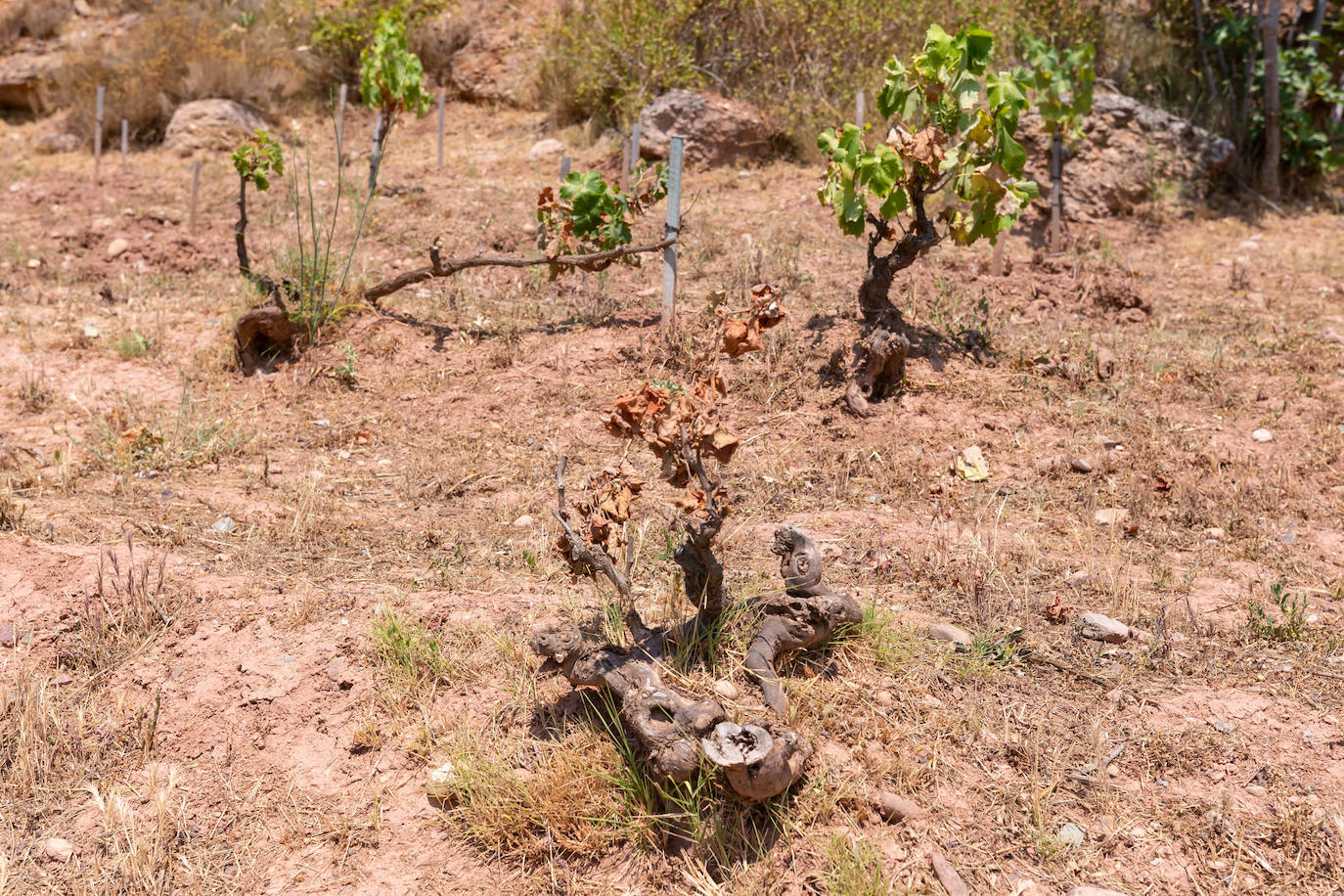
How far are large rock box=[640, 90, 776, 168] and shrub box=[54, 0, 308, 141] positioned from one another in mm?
5528

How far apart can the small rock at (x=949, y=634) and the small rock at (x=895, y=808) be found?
691 millimetres

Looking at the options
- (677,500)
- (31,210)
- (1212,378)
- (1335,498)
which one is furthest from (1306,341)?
(31,210)

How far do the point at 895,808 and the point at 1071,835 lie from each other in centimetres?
44

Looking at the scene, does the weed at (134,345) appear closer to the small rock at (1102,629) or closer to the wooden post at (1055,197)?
the small rock at (1102,629)

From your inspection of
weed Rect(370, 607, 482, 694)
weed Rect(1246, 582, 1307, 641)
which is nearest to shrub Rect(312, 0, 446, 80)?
weed Rect(370, 607, 482, 694)

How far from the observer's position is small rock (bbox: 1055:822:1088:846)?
2613 millimetres

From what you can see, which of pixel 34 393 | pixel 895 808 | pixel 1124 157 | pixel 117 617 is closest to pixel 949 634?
pixel 895 808

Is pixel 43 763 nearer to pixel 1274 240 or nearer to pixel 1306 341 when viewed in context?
pixel 1306 341

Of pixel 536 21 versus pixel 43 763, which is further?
pixel 536 21

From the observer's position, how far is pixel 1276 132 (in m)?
8.40

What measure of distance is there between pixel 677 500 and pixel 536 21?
11384mm

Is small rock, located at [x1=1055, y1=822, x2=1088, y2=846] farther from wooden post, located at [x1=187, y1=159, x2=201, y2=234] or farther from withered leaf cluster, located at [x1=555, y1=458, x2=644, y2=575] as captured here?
wooden post, located at [x1=187, y1=159, x2=201, y2=234]

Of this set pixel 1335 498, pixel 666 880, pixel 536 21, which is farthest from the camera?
pixel 536 21

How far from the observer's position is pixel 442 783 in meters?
2.85
